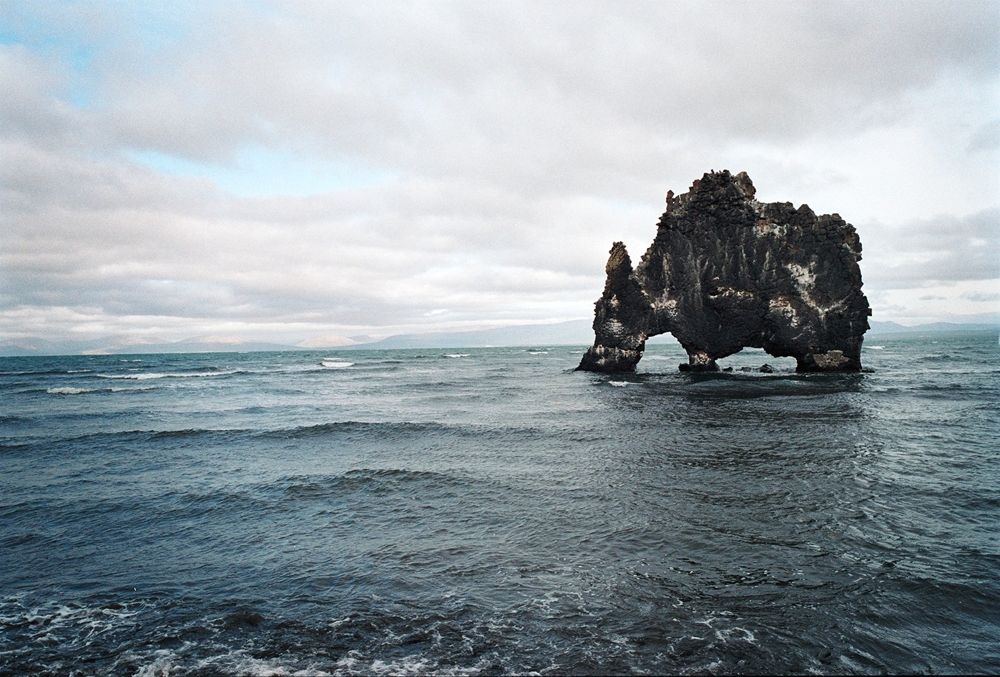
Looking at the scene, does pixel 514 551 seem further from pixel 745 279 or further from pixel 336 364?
pixel 336 364

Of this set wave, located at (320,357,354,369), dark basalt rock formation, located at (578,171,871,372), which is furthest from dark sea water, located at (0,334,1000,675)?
wave, located at (320,357,354,369)

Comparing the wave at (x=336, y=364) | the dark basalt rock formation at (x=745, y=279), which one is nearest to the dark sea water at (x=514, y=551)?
the dark basalt rock formation at (x=745, y=279)

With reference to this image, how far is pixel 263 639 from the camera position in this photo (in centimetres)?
704

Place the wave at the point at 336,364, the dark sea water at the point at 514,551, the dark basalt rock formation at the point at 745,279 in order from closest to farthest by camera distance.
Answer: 1. the dark sea water at the point at 514,551
2. the dark basalt rock formation at the point at 745,279
3. the wave at the point at 336,364

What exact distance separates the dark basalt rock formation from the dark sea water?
24.9 m

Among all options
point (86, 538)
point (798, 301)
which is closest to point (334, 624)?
point (86, 538)

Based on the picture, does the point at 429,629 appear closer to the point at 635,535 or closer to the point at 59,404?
the point at 635,535

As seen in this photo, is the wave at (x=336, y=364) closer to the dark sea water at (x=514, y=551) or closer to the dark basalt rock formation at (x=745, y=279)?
the dark basalt rock formation at (x=745, y=279)

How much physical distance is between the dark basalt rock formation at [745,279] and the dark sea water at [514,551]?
24882mm

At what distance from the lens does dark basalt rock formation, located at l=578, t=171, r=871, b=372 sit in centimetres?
4503

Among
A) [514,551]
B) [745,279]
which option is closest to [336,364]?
[745,279]

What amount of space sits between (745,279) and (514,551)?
45.0m

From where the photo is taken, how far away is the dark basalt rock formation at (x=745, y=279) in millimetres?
45031

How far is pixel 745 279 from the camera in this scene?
1848 inches
